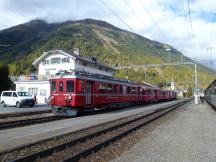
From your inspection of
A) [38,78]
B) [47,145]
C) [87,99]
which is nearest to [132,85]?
[87,99]

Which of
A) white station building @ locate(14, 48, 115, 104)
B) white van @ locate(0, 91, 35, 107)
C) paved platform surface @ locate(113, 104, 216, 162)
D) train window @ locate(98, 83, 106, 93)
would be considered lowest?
paved platform surface @ locate(113, 104, 216, 162)

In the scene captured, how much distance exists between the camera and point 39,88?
5006 cm

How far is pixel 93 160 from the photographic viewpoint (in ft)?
28.9

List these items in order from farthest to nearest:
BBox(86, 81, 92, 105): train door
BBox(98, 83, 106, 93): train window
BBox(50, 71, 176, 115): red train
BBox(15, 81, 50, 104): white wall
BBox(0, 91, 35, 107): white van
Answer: BBox(15, 81, 50, 104): white wall, BBox(0, 91, 35, 107): white van, BBox(98, 83, 106, 93): train window, BBox(86, 81, 92, 105): train door, BBox(50, 71, 176, 115): red train

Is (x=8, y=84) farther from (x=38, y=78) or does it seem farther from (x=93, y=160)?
(x=93, y=160)

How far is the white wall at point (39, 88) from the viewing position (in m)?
49.1

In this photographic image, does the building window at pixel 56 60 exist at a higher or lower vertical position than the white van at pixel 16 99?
higher

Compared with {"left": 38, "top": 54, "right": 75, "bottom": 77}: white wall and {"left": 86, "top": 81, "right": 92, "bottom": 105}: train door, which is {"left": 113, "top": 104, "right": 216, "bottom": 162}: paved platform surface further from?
{"left": 38, "top": 54, "right": 75, "bottom": 77}: white wall

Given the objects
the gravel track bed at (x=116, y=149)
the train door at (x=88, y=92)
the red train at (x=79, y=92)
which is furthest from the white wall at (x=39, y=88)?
the gravel track bed at (x=116, y=149)

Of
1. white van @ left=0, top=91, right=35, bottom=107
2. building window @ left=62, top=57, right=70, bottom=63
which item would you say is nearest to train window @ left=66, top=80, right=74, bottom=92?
white van @ left=0, top=91, right=35, bottom=107

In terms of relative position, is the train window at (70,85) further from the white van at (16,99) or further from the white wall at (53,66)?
the white wall at (53,66)

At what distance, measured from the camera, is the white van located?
35.9m

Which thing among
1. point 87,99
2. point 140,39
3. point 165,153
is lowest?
point 165,153

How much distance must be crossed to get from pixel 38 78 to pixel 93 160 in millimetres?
44130
